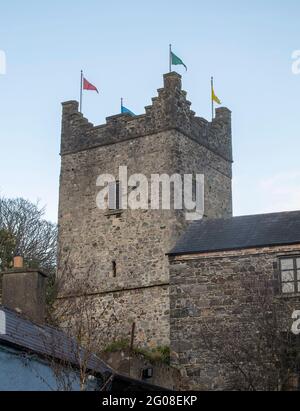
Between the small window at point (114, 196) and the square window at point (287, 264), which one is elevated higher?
the small window at point (114, 196)

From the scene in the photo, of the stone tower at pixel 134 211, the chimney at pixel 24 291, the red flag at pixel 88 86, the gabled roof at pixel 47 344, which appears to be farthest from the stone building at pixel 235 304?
the red flag at pixel 88 86

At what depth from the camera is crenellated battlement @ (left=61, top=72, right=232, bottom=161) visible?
3475 centimetres

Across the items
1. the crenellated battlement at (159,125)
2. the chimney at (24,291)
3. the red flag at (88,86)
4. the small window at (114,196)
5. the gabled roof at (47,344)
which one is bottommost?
the gabled roof at (47,344)

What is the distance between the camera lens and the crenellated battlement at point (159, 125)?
34.8 meters

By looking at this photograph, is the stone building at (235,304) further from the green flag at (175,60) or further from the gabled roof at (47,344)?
the green flag at (175,60)

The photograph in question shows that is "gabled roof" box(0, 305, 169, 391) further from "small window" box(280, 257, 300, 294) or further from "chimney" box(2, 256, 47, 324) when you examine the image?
"small window" box(280, 257, 300, 294)

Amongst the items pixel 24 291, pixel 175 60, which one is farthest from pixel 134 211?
pixel 24 291

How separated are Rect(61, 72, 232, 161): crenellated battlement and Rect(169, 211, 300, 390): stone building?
295 inches

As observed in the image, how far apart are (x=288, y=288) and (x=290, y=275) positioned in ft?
1.27

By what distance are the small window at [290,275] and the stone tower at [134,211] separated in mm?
6576

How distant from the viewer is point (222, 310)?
2745 cm

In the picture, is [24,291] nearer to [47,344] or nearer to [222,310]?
[47,344]

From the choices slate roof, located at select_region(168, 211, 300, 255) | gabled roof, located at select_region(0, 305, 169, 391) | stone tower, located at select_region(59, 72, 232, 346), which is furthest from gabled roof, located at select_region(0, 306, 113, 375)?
stone tower, located at select_region(59, 72, 232, 346)

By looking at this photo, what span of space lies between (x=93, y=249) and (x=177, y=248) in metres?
7.06
